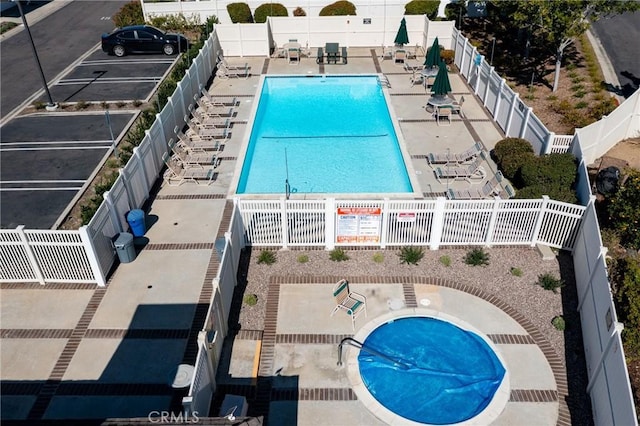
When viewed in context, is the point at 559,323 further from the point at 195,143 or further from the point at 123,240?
the point at 195,143

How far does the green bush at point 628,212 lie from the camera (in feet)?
47.2

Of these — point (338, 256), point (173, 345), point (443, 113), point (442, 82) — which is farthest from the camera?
point (443, 113)

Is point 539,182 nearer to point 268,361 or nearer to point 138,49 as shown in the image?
point 268,361

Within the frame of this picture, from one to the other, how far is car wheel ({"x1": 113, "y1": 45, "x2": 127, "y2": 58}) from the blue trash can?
760 inches

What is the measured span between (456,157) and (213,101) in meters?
12.3

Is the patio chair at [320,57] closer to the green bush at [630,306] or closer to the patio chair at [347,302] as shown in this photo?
the patio chair at [347,302]

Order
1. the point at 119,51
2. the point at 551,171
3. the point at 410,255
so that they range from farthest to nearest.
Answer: the point at 119,51 → the point at 551,171 → the point at 410,255

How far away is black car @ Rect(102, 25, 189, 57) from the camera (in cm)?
→ 3050

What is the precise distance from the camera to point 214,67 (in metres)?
29.2

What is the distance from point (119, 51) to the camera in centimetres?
3078

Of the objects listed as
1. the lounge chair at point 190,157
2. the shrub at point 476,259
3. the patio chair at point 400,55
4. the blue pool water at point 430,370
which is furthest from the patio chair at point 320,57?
the blue pool water at point 430,370

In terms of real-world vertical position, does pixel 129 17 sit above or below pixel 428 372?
above

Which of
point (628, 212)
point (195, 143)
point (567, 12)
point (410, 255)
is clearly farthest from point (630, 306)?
point (195, 143)

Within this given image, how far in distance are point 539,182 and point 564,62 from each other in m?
14.5
